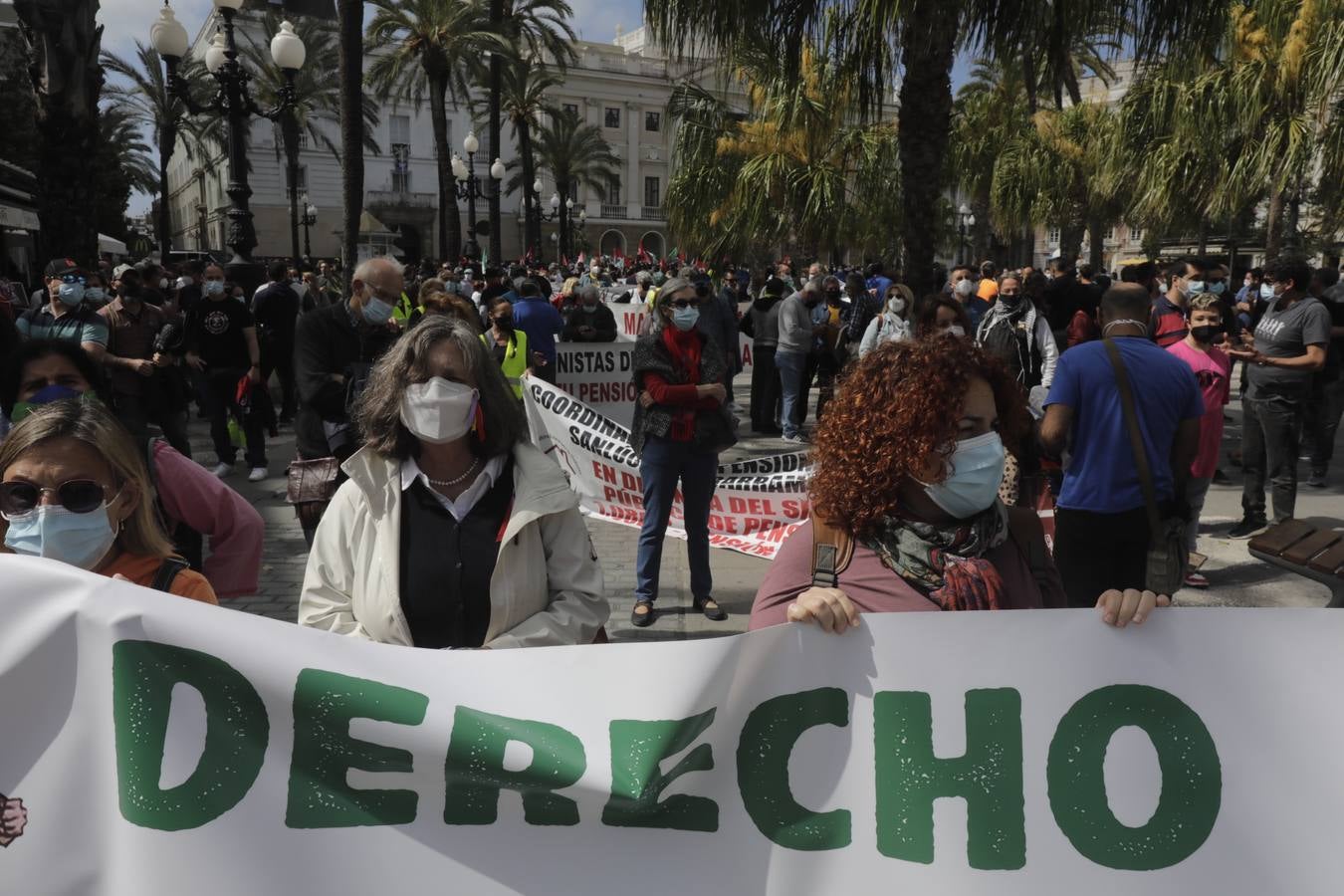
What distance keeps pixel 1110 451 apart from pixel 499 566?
2431mm

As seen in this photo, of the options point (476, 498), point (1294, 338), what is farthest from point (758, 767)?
point (1294, 338)

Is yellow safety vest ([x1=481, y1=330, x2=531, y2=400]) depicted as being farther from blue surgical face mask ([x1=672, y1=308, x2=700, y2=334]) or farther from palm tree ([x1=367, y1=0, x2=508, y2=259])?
palm tree ([x1=367, y1=0, x2=508, y2=259])

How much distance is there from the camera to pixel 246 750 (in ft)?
6.51

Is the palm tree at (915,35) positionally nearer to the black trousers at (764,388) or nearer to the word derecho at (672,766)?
the black trousers at (764,388)

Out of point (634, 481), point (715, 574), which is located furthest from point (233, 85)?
point (715, 574)

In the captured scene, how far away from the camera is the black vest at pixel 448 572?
2.38 meters

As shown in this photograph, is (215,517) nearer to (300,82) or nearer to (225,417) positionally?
(225,417)

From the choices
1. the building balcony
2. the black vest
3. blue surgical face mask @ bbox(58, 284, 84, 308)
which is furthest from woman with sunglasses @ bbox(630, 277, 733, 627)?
the building balcony

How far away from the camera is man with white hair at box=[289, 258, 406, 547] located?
5.05 metres

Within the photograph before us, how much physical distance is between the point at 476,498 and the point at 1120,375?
2506mm

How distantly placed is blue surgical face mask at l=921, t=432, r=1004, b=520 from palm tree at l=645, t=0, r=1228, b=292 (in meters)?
4.98

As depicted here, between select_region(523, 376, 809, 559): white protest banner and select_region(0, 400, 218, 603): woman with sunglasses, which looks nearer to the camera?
select_region(0, 400, 218, 603): woman with sunglasses

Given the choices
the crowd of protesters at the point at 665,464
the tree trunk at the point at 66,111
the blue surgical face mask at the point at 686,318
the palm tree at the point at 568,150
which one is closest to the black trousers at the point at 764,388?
the crowd of protesters at the point at 665,464

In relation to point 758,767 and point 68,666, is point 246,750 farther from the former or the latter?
point 758,767
